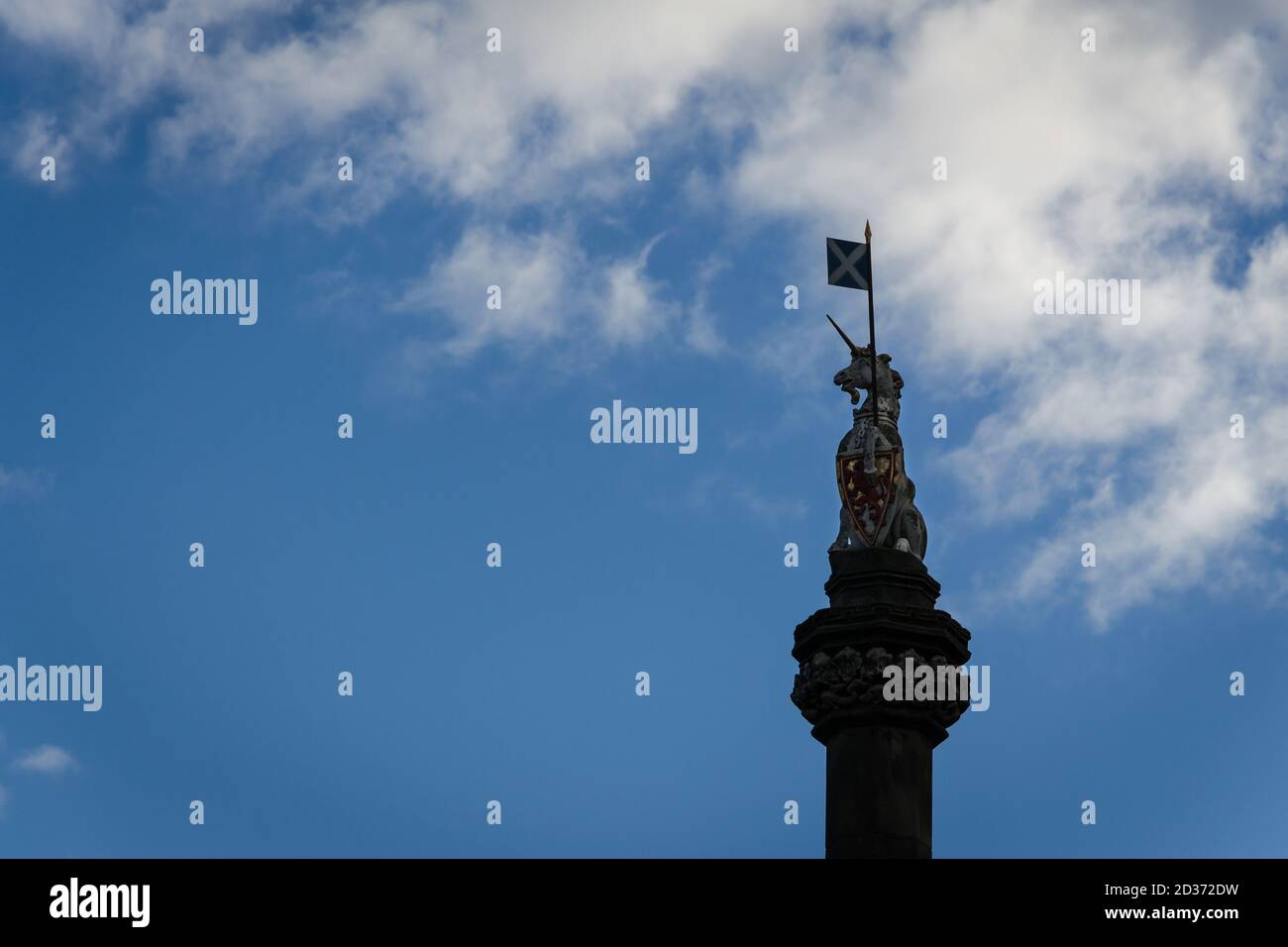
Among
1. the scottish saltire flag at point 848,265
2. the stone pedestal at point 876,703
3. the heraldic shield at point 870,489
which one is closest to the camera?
the stone pedestal at point 876,703

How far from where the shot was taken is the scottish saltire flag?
36875 millimetres

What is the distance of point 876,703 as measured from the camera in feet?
110

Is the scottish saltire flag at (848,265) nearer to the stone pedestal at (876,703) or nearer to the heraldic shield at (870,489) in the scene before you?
the heraldic shield at (870,489)

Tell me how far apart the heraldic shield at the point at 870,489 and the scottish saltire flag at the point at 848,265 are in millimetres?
2919

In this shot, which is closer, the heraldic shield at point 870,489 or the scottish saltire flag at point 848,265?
the heraldic shield at point 870,489

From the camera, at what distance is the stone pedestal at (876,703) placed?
33094mm

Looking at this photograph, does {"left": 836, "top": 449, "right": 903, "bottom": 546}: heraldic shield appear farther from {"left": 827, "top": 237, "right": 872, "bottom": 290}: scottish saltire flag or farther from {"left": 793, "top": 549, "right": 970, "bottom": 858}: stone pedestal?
{"left": 827, "top": 237, "right": 872, "bottom": 290}: scottish saltire flag

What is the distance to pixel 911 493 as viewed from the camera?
119 feet

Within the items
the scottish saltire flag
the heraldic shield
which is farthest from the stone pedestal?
the scottish saltire flag

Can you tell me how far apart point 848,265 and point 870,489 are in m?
3.90

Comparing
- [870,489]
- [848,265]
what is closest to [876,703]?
[870,489]

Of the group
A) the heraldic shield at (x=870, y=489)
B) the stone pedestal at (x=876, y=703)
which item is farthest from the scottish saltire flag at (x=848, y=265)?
the stone pedestal at (x=876, y=703)

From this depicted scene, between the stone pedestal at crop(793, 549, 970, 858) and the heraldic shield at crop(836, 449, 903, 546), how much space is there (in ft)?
1.94
